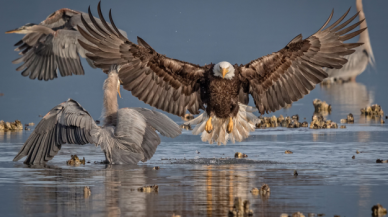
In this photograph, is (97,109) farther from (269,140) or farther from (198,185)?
(198,185)

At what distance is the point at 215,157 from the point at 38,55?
6.48m

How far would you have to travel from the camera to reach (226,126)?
9852mm

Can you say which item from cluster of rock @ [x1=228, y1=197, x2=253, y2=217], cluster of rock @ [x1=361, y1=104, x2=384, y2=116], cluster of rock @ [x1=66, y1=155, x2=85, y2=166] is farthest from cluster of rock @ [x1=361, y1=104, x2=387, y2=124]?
cluster of rock @ [x1=228, y1=197, x2=253, y2=217]

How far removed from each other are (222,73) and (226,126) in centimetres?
122

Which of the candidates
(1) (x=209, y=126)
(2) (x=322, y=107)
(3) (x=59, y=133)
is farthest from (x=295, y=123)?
(3) (x=59, y=133)

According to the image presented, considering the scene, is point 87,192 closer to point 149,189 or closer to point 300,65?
point 149,189

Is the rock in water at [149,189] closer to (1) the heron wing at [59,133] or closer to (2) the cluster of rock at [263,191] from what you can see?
(2) the cluster of rock at [263,191]

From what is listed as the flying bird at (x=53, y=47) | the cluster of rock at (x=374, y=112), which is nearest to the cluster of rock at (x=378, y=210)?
the flying bird at (x=53, y=47)

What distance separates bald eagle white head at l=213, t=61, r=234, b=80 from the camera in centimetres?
889

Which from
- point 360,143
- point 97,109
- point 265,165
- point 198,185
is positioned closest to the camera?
point 198,185

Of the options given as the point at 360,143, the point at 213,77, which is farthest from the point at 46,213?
the point at 360,143

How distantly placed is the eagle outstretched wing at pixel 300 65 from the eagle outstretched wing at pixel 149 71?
82 centimetres

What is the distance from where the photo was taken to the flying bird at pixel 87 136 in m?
8.59

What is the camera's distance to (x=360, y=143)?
35.9ft
